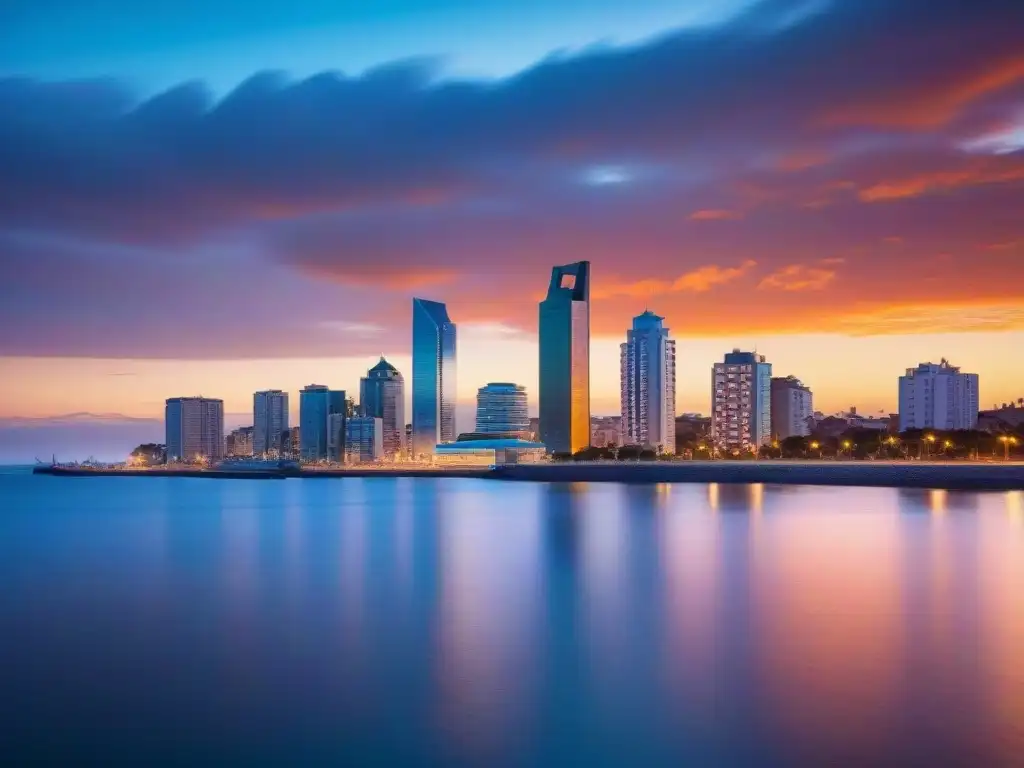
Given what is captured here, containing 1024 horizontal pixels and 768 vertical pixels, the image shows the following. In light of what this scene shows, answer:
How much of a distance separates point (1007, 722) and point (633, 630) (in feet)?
37.3

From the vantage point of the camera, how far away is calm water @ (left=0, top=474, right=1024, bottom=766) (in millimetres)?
17703

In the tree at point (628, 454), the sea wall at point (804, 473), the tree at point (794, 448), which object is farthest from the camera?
the tree at point (628, 454)

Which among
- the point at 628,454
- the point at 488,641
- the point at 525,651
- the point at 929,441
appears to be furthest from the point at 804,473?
the point at 525,651

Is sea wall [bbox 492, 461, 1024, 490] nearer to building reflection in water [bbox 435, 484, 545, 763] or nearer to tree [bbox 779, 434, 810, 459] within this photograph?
tree [bbox 779, 434, 810, 459]

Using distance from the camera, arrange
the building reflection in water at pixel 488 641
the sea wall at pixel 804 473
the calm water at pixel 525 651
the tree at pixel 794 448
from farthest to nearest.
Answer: the tree at pixel 794 448 → the sea wall at pixel 804 473 → the building reflection in water at pixel 488 641 → the calm water at pixel 525 651

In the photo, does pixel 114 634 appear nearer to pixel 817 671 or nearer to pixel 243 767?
pixel 243 767

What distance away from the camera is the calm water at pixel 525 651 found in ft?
58.1

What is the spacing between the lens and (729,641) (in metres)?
26.6

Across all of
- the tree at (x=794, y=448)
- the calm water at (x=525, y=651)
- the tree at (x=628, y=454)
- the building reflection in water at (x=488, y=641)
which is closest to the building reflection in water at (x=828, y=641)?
the calm water at (x=525, y=651)

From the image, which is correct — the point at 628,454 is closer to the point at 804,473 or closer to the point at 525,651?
the point at 804,473

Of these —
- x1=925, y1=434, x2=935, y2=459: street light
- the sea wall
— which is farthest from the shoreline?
x1=925, y1=434, x2=935, y2=459: street light

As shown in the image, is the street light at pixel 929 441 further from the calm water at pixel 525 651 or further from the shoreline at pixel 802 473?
the calm water at pixel 525 651

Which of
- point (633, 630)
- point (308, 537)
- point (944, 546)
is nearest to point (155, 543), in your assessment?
point (308, 537)

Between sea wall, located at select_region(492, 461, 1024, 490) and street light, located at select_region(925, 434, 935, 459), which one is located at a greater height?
street light, located at select_region(925, 434, 935, 459)
